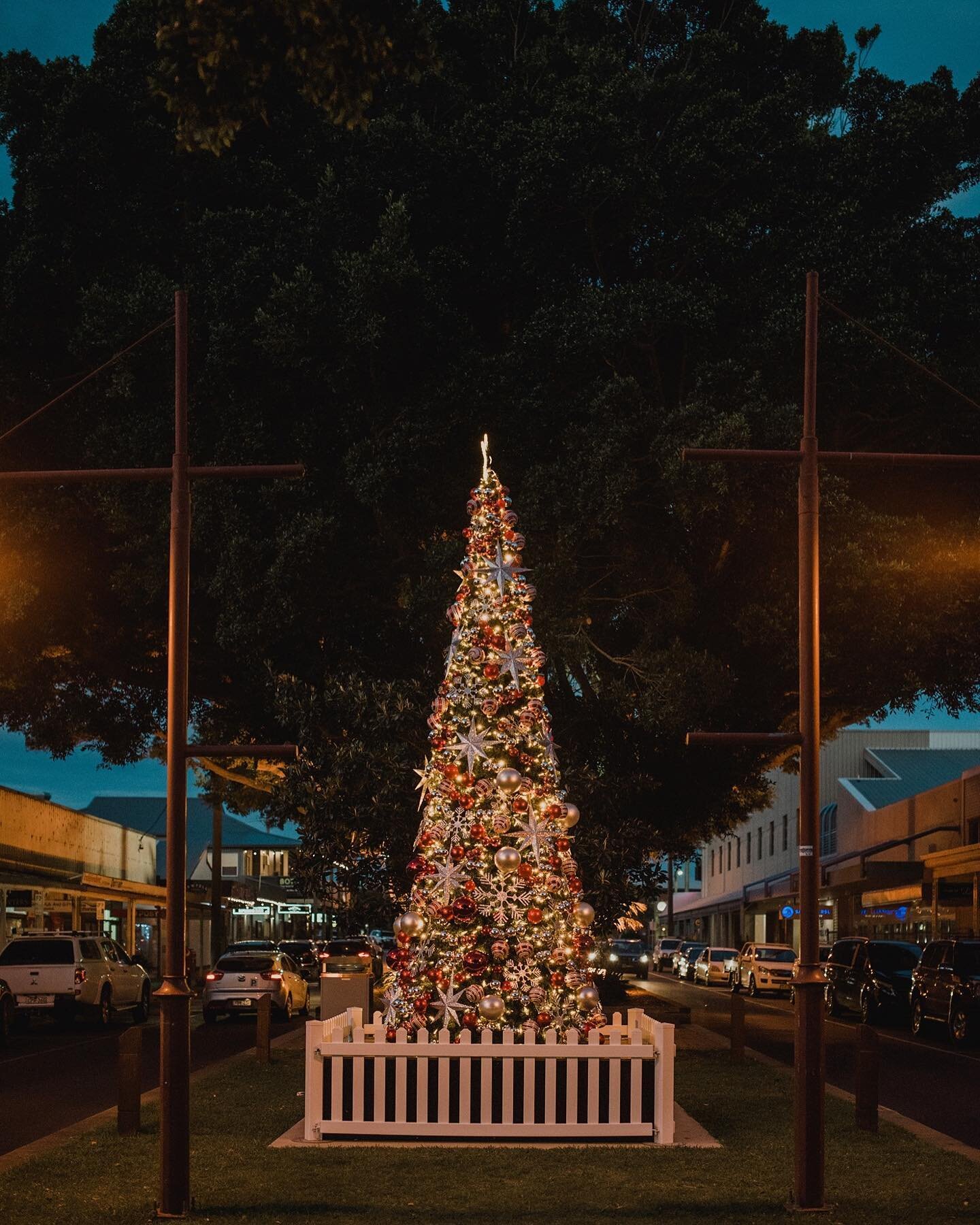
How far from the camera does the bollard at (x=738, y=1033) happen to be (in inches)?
786

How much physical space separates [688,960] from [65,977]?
39.6 metres

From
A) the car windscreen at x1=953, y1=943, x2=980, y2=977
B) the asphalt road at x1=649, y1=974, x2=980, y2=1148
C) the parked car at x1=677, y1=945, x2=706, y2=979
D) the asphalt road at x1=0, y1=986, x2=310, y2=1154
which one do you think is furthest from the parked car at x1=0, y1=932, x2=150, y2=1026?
the parked car at x1=677, y1=945, x2=706, y2=979

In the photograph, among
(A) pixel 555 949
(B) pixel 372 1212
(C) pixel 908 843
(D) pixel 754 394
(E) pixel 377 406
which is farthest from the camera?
(C) pixel 908 843

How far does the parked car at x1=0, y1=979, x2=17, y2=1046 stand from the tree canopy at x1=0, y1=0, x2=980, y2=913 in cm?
564

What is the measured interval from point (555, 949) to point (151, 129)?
17077mm

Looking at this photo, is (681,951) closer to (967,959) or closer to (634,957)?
(634,957)

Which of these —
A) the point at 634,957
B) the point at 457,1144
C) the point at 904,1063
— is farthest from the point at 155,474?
the point at 634,957

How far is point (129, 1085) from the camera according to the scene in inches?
503

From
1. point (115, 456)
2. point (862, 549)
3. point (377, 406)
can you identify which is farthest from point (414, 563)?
point (862, 549)

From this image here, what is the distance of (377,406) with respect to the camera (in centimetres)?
2375

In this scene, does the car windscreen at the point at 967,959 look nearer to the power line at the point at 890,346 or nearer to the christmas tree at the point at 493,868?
the power line at the point at 890,346

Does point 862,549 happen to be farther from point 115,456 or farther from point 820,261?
point 115,456

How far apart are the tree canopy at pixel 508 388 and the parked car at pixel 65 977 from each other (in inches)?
252

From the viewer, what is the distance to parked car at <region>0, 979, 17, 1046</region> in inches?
1043
